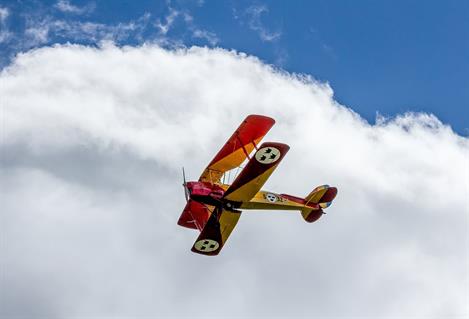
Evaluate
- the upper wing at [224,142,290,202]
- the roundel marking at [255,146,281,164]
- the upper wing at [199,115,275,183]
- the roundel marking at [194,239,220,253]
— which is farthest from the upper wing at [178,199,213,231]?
the roundel marking at [255,146,281,164]

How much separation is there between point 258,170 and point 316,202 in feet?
22.6

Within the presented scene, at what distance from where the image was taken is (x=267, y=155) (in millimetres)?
32531

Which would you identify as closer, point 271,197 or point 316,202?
point 271,197

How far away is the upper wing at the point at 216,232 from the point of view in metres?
36.0

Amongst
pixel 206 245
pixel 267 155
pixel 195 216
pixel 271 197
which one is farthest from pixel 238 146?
pixel 206 245

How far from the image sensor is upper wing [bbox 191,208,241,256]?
118 feet

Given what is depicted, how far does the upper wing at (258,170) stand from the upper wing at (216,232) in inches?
80.9

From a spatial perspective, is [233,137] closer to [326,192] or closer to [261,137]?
[261,137]

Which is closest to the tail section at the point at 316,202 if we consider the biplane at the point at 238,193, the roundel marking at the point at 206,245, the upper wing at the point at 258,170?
the biplane at the point at 238,193

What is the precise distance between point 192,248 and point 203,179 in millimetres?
3599

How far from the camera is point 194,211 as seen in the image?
39906 mm

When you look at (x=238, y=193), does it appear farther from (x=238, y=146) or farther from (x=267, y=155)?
(x=238, y=146)

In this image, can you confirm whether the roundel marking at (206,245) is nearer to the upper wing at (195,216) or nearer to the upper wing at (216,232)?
the upper wing at (216,232)

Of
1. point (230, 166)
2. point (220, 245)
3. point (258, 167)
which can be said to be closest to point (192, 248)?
point (220, 245)
